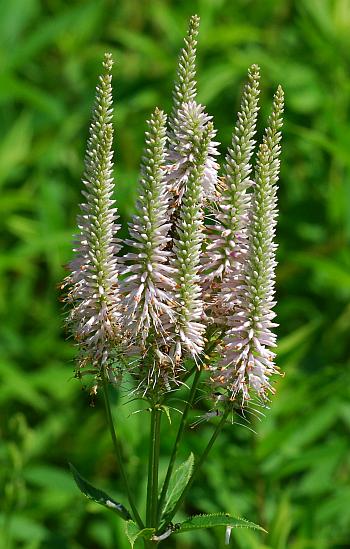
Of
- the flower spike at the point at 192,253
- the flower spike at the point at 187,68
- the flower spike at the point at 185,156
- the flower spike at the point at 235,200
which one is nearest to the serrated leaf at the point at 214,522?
the flower spike at the point at 192,253

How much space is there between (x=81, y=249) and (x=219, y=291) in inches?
19.7

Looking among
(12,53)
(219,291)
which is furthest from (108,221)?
(12,53)

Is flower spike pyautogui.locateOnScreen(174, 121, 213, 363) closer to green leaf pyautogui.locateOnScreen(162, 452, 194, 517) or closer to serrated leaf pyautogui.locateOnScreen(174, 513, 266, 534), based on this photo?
serrated leaf pyautogui.locateOnScreen(174, 513, 266, 534)

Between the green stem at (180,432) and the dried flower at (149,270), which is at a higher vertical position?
the dried flower at (149,270)

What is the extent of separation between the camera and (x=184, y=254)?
2.99 metres

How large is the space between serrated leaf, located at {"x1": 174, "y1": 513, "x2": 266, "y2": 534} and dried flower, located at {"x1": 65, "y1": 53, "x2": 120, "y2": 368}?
67cm

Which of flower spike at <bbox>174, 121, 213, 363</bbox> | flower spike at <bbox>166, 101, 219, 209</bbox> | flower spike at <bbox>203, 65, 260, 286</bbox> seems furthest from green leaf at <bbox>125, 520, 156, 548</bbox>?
flower spike at <bbox>166, 101, 219, 209</bbox>

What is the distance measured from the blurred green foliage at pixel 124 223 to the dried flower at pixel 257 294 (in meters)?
1.85

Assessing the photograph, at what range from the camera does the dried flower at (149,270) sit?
9.64 feet

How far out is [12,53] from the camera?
7.19 meters

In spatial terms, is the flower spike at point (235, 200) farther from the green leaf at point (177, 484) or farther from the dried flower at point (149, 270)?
the green leaf at point (177, 484)

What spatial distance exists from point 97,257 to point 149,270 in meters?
0.19

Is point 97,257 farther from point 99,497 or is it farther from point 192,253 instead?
point 99,497

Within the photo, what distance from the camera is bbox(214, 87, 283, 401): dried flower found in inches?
113
